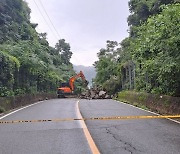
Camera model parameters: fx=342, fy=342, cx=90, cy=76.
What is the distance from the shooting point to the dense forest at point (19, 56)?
888 inches

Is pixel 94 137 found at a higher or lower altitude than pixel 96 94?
lower

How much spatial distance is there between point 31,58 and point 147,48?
43.7 feet

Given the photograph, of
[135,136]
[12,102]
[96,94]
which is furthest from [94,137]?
[96,94]

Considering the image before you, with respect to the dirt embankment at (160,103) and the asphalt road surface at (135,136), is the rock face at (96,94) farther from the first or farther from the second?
the asphalt road surface at (135,136)

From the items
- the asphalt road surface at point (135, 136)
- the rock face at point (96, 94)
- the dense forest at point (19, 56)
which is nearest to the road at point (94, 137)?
the asphalt road surface at point (135, 136)

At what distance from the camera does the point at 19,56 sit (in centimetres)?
2716

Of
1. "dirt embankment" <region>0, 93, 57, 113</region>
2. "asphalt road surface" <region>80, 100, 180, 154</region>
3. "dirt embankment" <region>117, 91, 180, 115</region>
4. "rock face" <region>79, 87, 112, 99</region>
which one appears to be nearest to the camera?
"asphalt road surface" <region>80, 100, 180, 154</region>

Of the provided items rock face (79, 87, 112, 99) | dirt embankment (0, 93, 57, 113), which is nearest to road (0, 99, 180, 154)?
dirt embankment (0, 93, 57, 113)

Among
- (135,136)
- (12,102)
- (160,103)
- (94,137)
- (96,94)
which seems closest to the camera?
(94,137)

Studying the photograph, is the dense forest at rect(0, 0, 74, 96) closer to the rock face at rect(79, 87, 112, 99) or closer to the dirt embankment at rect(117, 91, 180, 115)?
the rock face at rect(79, 87, 112, 99)

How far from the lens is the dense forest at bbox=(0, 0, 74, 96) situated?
22.5m

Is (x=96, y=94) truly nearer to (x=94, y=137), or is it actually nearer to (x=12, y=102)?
(x=12, y=102)

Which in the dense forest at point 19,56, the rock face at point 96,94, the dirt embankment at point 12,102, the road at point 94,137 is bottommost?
the road at point 94,137

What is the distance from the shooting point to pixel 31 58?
27.6m
